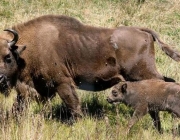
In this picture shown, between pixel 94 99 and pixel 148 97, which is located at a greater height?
pixel 148 97

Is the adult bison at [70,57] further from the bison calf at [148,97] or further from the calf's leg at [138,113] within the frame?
the calf's leg at [138,113]

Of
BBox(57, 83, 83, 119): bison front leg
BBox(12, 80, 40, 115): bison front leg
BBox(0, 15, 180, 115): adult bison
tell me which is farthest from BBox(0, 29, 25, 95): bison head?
BBox(57, 83, 83, 119): bison front leg

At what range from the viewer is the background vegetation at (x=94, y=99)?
721cm

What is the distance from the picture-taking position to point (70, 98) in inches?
342

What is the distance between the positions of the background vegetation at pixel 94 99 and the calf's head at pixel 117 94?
22 cm

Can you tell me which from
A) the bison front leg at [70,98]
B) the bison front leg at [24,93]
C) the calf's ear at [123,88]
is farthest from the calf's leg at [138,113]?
the bison front leg at [24,93]

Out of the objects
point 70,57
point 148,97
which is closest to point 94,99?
point 70,57

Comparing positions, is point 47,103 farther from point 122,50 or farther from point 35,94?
point 122,50

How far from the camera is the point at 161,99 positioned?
8.41 meters

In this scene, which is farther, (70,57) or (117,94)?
(117,94)

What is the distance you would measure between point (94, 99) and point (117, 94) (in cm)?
66

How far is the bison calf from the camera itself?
8.29 meters

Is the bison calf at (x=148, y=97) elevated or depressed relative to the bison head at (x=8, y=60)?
depressed

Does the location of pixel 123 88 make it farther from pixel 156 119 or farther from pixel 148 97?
pixel 156 119
